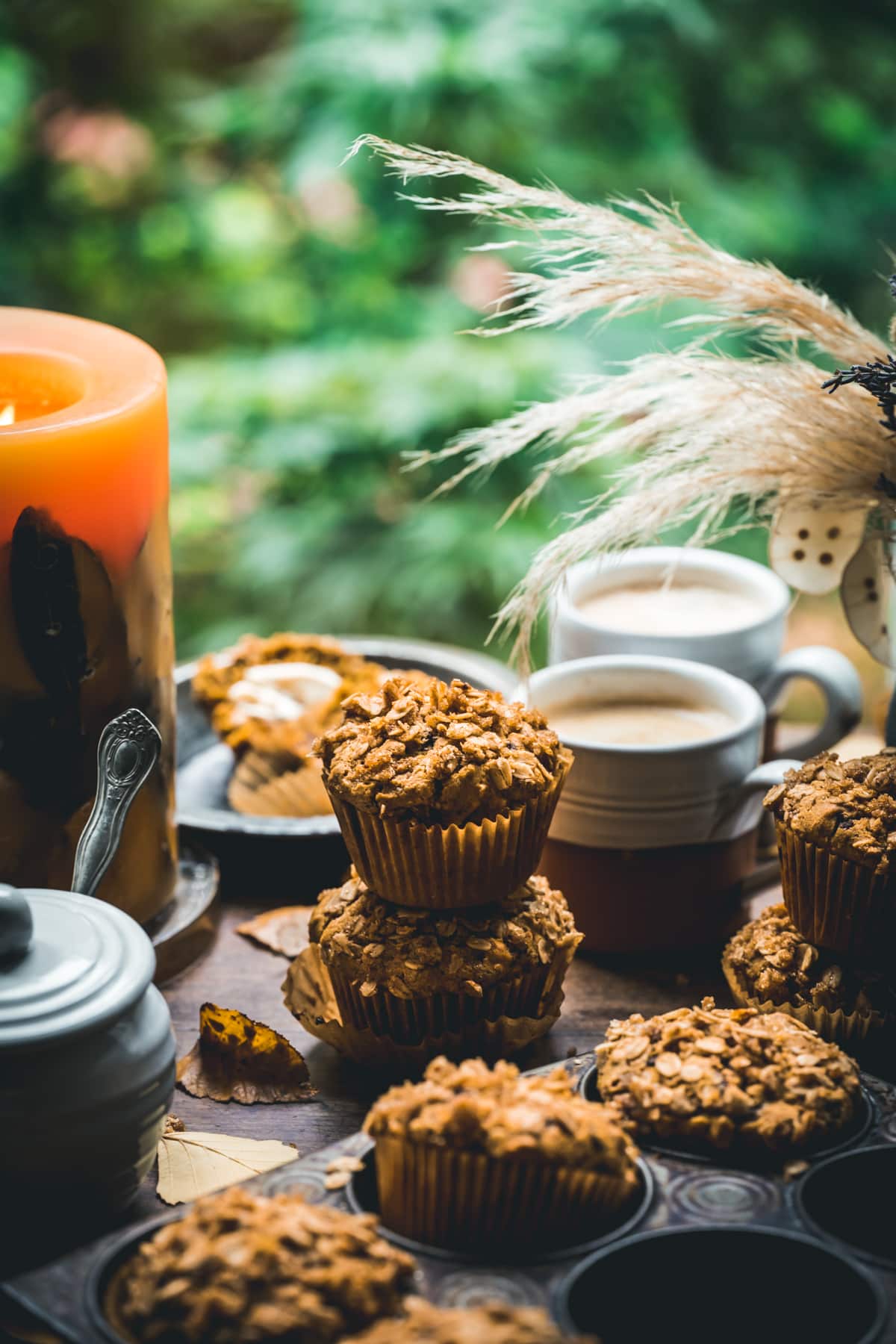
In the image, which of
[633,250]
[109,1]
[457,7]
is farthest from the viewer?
[109,1]

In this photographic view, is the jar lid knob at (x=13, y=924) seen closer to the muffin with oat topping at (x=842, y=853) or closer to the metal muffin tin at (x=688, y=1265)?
the metal muffin tin at (x=688, y=1265)

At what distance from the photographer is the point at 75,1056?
836mm

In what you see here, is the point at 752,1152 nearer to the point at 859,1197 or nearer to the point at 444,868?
the point at 859,1197

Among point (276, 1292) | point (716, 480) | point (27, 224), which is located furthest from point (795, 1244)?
point (27, 224)

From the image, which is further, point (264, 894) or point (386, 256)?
point (386, 256)

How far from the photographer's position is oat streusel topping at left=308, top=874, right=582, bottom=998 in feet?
3.23

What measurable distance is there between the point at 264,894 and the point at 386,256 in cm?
168

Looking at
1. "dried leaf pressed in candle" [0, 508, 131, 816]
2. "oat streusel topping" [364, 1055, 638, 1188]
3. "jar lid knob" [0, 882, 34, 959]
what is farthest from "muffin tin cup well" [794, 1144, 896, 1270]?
"dried leaf pressed in candle" [0, 508, 131, 816]

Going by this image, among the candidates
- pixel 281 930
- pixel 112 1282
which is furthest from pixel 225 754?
pixel 112 1282

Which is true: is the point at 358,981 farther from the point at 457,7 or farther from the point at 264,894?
the point at 457,7

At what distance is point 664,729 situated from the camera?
46.6 inches

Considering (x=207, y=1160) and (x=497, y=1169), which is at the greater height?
(x=497, y=1169)

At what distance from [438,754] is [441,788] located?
23 millimetres

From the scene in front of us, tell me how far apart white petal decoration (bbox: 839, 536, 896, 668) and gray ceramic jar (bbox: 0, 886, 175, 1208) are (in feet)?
2.15
